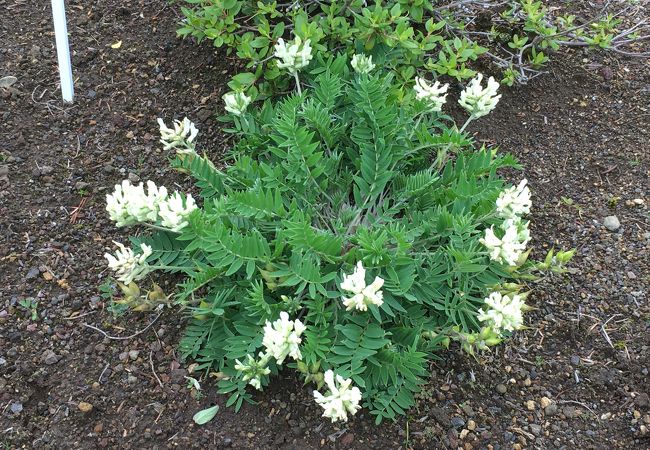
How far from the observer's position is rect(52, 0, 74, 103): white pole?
2754 millimetres

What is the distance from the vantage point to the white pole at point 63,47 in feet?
9.04

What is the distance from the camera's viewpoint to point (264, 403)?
2438mm

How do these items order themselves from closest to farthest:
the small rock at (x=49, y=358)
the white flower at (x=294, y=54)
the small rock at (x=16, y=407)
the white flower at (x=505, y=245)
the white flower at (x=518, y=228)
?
the white flower at (x=505, y=245) → the white flower at (x=518, y=228) → the small rock at (x=16, y=407) → the small rock at (x=49, y=358) → the white flower at (x=294, y=54)

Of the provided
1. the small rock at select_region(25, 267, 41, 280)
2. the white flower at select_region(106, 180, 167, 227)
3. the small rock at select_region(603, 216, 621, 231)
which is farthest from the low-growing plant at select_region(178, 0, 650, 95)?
the small rock at select_region(25, 267, 41, 280)

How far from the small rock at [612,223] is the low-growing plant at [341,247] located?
603 mm

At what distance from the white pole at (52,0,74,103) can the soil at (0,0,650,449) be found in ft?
0.43

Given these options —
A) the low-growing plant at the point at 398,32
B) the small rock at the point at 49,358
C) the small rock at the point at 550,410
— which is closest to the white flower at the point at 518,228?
the small rock at the point at 550,410

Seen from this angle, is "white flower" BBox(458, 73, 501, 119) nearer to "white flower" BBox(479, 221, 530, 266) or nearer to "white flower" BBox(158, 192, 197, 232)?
"white flower" BBox(479, 221, 530, 266)

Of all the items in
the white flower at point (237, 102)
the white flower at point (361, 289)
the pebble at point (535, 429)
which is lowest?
the pebble at point (535, 429)

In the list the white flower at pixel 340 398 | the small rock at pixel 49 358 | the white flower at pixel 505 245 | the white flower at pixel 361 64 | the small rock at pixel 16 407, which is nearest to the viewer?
the white flower at pixel 340 398

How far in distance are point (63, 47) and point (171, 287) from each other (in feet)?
3.71

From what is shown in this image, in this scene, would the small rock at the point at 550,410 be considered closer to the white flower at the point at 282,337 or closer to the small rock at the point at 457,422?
the small rock at the point at 457,422

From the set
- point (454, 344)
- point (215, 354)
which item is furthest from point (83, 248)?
point (454, 344)

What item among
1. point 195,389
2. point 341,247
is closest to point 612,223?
point 341,247
